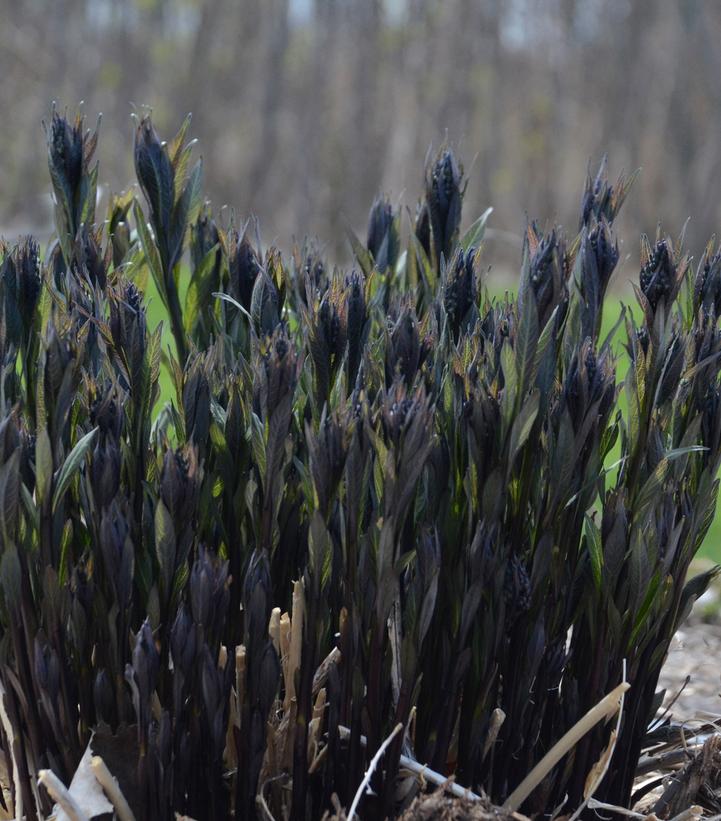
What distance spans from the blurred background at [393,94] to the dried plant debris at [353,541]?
1302 centimetres

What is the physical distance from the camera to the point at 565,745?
1.56 metres

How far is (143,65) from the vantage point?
53.9ft

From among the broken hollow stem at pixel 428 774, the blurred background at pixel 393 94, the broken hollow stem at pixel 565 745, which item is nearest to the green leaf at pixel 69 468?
the broken hollow stem at pixel 428 774

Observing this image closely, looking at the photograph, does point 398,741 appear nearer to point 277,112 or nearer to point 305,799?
point 305,799

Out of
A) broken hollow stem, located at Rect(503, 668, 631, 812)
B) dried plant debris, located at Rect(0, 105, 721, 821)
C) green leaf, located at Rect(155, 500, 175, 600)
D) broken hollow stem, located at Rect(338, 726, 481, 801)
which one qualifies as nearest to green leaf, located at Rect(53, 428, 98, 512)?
dried plant debris, located at Rect(0, 105, 721, 821)

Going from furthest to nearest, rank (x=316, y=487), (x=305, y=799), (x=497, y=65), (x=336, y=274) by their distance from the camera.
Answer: (x=497, y=65)
(x=336, y=274)
(x=305, y=799)
(x=316, y=487)

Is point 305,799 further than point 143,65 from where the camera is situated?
No

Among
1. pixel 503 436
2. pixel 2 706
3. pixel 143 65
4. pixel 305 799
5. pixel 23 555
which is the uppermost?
pixel 143 65

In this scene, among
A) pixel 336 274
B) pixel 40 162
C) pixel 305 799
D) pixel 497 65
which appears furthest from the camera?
pixel 40 162

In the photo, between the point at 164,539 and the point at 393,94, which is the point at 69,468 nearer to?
the point at 164,539

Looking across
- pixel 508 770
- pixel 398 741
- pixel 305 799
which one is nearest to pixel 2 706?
pixel 305 799

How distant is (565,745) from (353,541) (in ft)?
1.46

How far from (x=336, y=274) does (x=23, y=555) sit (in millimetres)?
623

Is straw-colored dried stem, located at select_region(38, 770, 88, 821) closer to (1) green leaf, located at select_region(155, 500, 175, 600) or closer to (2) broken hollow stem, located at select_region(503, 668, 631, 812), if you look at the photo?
(1) green leaf, located at select_region(155, 500, 175, 600)
